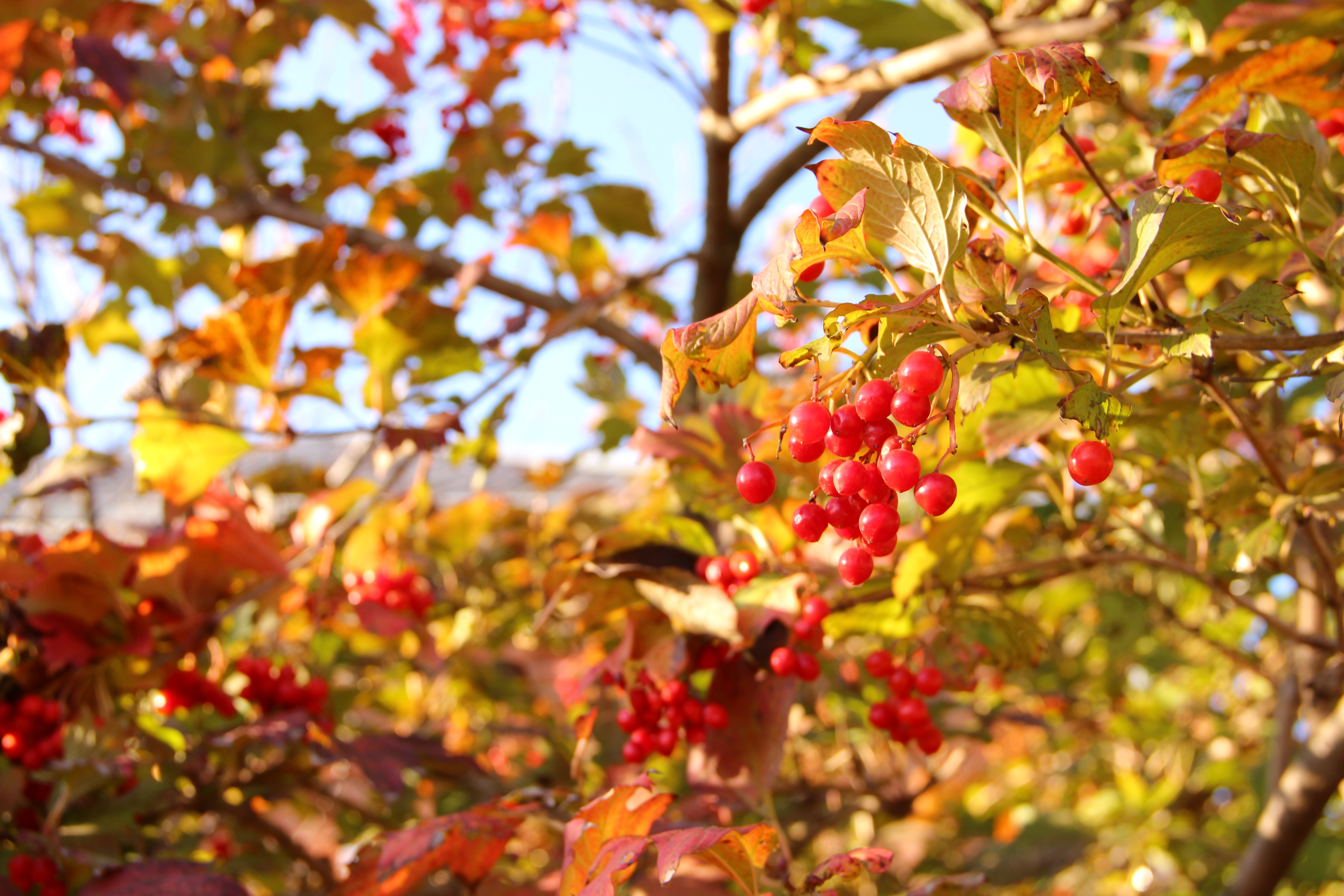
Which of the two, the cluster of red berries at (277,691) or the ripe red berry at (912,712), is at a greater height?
the cluster of red berries at (277,691)

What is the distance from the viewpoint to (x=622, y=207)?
2.47 m

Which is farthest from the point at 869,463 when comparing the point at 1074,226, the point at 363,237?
the point at 363,237

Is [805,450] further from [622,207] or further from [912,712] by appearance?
[622,207]

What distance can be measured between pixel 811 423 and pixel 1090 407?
0.72ft

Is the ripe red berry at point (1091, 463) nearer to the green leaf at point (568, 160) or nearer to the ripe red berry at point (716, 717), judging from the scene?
the ripe red berry at point (716, 717)

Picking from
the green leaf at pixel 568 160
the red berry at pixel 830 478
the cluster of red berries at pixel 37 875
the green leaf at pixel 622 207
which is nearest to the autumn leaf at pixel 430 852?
the cluster of red berries at pixel 37 875

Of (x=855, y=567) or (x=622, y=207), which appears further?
(x=622, y=207)

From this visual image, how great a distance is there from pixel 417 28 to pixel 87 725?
2.59 meters

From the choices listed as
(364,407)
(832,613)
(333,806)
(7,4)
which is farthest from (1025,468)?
(7,4)

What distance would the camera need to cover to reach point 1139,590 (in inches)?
97.3

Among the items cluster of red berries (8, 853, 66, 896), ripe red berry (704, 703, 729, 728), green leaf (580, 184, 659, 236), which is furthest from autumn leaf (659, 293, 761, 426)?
green leaf (580, 184, 659, 236)

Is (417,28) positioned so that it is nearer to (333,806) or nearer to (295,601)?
(295,601)

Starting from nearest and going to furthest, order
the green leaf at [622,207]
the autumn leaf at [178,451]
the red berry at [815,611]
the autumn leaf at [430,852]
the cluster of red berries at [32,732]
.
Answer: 1. the autumn leaf at [430,852]
2. the red berry at [815,611]
3. the cluster of red berries at [32,732]
4. the autumn leaf at [178,451]
5. the green leaf at [622,207]

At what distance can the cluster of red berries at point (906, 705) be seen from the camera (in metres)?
1.29
